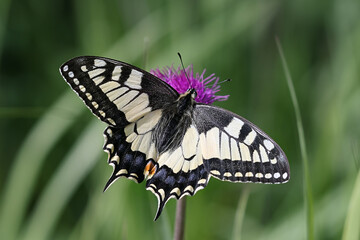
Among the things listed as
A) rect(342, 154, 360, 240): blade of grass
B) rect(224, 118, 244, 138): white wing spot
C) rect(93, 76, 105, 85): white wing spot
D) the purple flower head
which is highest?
the purple flower head

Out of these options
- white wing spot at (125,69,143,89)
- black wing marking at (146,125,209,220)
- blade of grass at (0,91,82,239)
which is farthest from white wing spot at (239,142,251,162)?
blade of grass at (0,91,82,239)

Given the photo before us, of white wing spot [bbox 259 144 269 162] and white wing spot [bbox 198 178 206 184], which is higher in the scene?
white wing spot [bbox 259 144 269 162]

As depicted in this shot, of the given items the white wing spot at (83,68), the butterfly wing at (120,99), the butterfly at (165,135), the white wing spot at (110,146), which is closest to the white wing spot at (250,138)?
the butterfly at (165,135)

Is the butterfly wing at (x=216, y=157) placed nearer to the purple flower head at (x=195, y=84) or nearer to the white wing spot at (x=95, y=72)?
the purple flower head at (x=195, y=84)

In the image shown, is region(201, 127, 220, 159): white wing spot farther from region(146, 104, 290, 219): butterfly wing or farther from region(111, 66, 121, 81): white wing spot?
region(111, 66, 121, 81): white wing spot

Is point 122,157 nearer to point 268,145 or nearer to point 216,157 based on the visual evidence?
point 216,157

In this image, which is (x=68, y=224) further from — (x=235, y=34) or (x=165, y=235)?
(x=235, y=34)

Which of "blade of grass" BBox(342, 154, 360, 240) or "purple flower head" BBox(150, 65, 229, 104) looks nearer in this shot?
"blade of grass" BBox(342, 154, 360, 240)
